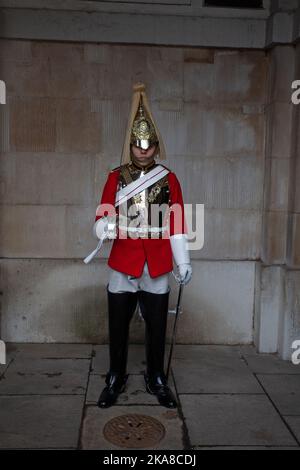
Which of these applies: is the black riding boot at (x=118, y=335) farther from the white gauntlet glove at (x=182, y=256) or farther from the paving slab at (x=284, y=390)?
the paving slab at (x=284, y=390)

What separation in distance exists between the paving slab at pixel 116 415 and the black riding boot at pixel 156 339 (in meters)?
0.13

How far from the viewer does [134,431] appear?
3.23 meters

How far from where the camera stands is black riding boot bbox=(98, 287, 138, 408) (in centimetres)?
366

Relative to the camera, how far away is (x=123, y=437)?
3156 millimetres

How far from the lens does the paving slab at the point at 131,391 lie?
365cm

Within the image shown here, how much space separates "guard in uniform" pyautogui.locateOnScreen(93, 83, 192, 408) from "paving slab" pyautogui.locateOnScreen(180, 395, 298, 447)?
0.22 meters

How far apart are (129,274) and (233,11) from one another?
2.71 metres

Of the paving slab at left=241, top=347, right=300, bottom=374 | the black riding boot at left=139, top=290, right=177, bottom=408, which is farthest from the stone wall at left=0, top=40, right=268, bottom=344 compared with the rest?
the black riding boot at left=139, top=290, right=177, bottom=408

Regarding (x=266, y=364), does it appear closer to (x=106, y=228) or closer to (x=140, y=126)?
(x=106, y=228)

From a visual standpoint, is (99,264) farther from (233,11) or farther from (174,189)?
(233,11)

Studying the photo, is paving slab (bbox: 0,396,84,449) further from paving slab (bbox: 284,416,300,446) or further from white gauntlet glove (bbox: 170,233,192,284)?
paving slab (bbox: 284,416,300,446)

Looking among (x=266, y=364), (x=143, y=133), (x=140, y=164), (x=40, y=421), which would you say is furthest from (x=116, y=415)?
(x=143, y=133)

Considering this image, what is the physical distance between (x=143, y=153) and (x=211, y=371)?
199 cm

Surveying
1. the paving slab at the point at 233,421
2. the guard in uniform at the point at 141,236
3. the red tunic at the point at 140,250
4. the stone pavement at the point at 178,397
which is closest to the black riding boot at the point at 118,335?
the guard in uniform at the point at 141,236
